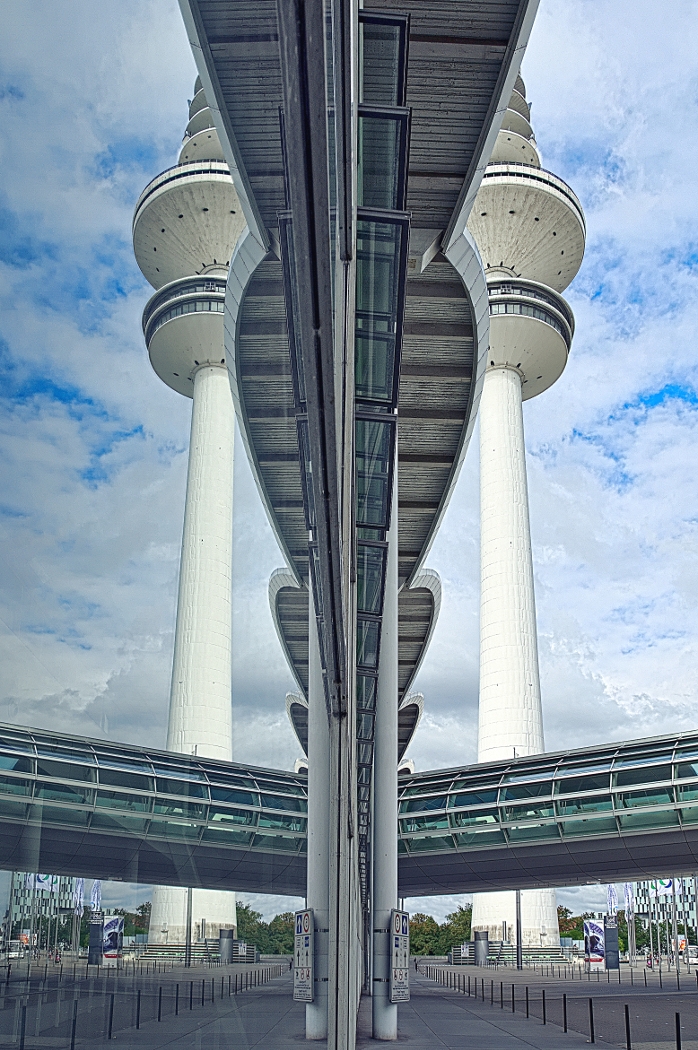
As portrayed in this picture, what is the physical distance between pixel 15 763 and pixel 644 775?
42161 millimetres

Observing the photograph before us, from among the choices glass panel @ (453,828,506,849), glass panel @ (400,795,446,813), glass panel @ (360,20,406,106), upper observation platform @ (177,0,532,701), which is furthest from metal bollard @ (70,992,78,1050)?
glass panel @ (400,795,446,813)

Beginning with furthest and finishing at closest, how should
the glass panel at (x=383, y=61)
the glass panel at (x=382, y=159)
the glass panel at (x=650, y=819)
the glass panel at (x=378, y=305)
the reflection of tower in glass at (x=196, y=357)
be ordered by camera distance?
the glass panel at (x=650, y=819) < the glass panel at (x=383, y=61) < the glass panel at (x=378, y=305) < the glass panel at (x=382, y=159) < the reflection of tower in glass at (x=196, y=357)

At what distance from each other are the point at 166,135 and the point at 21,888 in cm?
103

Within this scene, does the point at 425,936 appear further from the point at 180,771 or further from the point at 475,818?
the point at 180,771

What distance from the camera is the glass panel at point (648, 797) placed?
39.6 metres

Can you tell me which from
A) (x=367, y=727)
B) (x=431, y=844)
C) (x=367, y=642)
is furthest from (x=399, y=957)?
(x=431, y=844)

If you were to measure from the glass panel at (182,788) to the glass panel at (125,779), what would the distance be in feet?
0.24

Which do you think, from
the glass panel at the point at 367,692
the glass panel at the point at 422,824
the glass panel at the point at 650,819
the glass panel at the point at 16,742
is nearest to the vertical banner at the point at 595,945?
the glass panel at the point at 422,824

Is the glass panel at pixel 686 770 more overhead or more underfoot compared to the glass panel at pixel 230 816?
more overhead

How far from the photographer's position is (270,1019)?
347 centimetres

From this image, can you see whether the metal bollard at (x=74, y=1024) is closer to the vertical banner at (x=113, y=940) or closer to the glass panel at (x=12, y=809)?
the vertical banner at (x=113, y=940)

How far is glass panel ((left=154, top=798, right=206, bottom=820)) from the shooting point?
6.33 feet

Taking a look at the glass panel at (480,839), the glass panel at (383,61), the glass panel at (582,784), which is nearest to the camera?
the glass panel at (383,61)

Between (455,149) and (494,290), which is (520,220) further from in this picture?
(455,149)
